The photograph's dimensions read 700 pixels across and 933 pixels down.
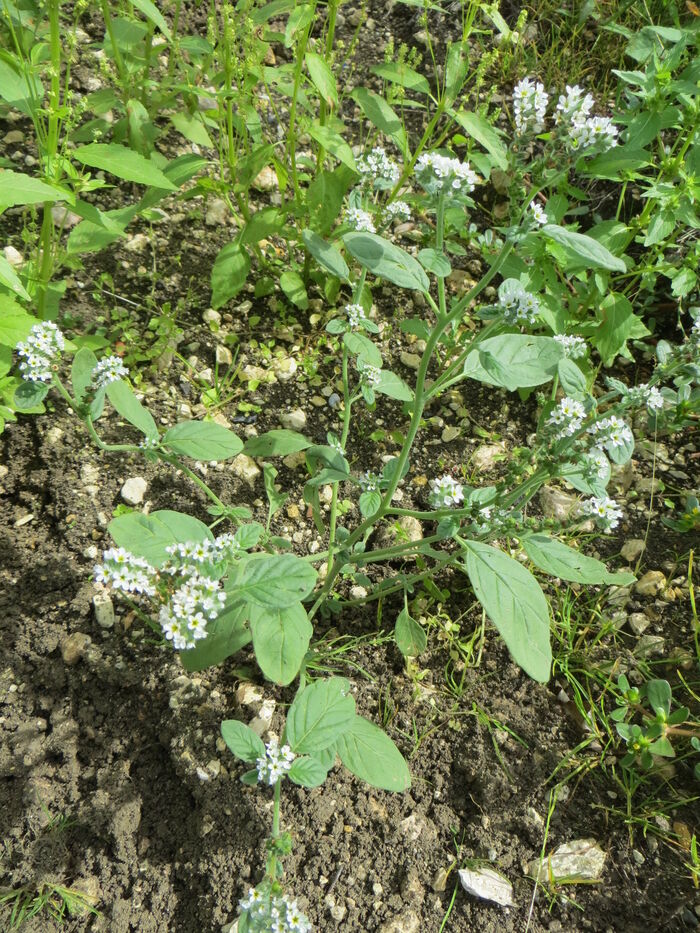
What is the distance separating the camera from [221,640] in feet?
5.69

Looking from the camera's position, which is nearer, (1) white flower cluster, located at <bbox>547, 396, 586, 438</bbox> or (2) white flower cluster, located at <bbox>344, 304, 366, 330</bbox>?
(1) white flower cluster, located at <bbox>547, 396, 586, 438</bbox>

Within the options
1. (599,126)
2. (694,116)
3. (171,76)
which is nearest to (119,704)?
(599,126)

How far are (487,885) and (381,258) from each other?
1.59 m

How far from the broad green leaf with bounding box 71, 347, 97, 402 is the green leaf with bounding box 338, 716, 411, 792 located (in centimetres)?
104

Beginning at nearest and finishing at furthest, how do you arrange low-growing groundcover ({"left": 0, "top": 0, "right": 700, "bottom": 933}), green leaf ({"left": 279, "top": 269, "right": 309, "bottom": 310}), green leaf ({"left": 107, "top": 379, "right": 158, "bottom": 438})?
1. low-growing groundcover ({"left": 0, "top": 0, "right": 700, "bottom": 933})
2. green leaf ({"left": 107, "top": 379, "right": 158, "bottom": 438})
3. green leaf ({"left": 279, "top": 269, "right": 309, "bottom": 310})

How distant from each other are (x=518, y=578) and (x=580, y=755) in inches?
33.4

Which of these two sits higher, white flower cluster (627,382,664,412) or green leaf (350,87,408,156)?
green leaf (350,87,408,156)

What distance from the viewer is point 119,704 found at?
199 cm

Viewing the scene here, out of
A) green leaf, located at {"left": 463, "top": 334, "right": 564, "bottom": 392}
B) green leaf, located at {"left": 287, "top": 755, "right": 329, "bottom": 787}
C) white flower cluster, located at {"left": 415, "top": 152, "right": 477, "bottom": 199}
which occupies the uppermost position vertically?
white flower cluster, located at {"left": 415, "top": 152, "right": 477, "bottom": 199}

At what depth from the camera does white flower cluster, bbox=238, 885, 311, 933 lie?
137 centimetres

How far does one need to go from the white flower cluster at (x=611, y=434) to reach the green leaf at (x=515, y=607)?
0.35m

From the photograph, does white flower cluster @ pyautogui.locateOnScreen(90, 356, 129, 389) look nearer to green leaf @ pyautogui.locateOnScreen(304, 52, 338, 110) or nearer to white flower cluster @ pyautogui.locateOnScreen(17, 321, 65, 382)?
white flower cluster @ pyautogui.locateOnScreen(17, 321, 65, 382)

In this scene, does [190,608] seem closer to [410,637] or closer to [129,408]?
[129,408]

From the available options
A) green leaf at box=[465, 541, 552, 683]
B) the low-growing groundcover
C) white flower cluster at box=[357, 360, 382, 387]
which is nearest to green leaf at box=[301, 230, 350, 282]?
the low-growing groundcover
